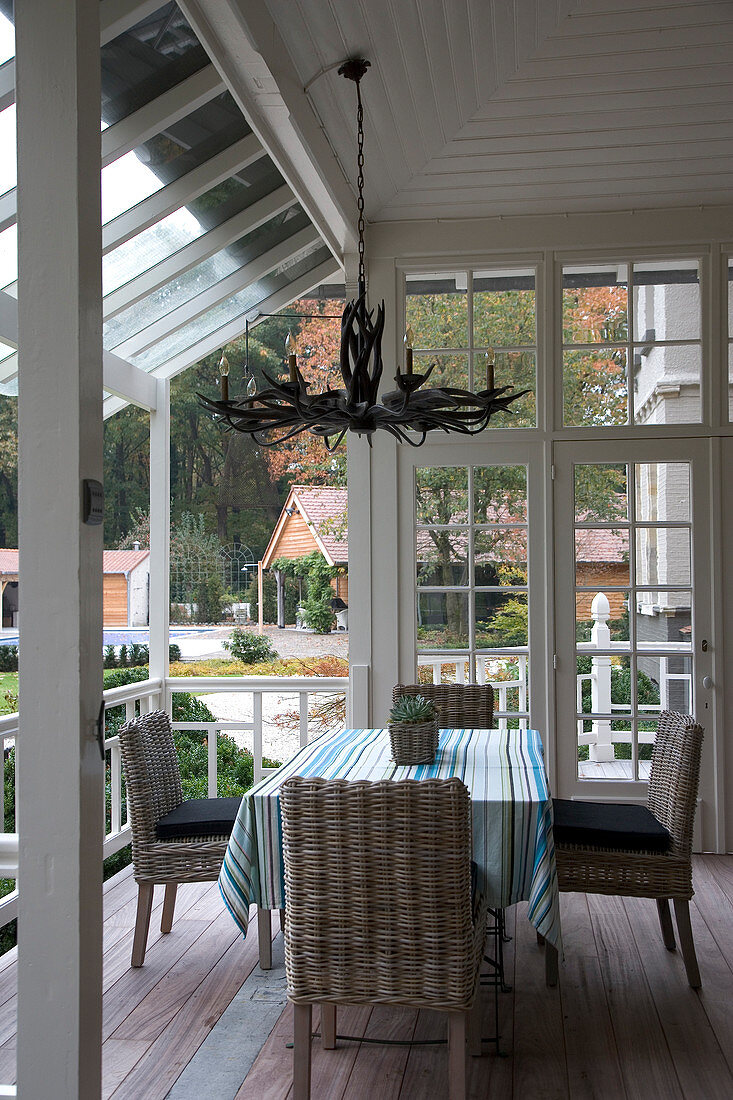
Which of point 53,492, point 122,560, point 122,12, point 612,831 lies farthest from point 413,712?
point 122,560

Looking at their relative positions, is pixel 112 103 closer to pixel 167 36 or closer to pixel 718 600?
pixel 167 36

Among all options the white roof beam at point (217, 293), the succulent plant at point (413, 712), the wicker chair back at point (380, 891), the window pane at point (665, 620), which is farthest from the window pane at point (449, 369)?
the wicker chair back at point (380, 891)

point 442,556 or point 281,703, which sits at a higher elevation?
point 442,556

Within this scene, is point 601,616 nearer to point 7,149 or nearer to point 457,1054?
point 457,1054

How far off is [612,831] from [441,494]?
2437mm

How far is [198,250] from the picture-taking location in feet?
15.3

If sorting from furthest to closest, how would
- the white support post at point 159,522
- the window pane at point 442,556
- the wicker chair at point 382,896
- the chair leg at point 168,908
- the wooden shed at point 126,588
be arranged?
the wooden shed at point 126,588
the white support post at point 159,522
the window pane at point 442,556
the chair leg at point 168,908
the wicker chair at point 382,896

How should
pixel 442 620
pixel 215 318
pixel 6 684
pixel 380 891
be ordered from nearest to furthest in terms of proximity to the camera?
pixel 380 891, pixel 442 620, pixel 215 318, pixel 6 684

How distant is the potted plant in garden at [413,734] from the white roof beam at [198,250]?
2400 millimetres

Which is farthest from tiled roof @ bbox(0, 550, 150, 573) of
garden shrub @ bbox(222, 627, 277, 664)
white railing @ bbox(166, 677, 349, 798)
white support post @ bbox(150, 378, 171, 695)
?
white railing @ bbox(166, 677, 349, 798)

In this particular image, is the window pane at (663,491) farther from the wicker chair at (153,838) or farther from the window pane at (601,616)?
the wicker chair at (153,838)

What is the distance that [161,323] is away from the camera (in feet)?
16.8

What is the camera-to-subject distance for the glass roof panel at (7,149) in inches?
125

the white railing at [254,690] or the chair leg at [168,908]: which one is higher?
the white railing at [254,690]
